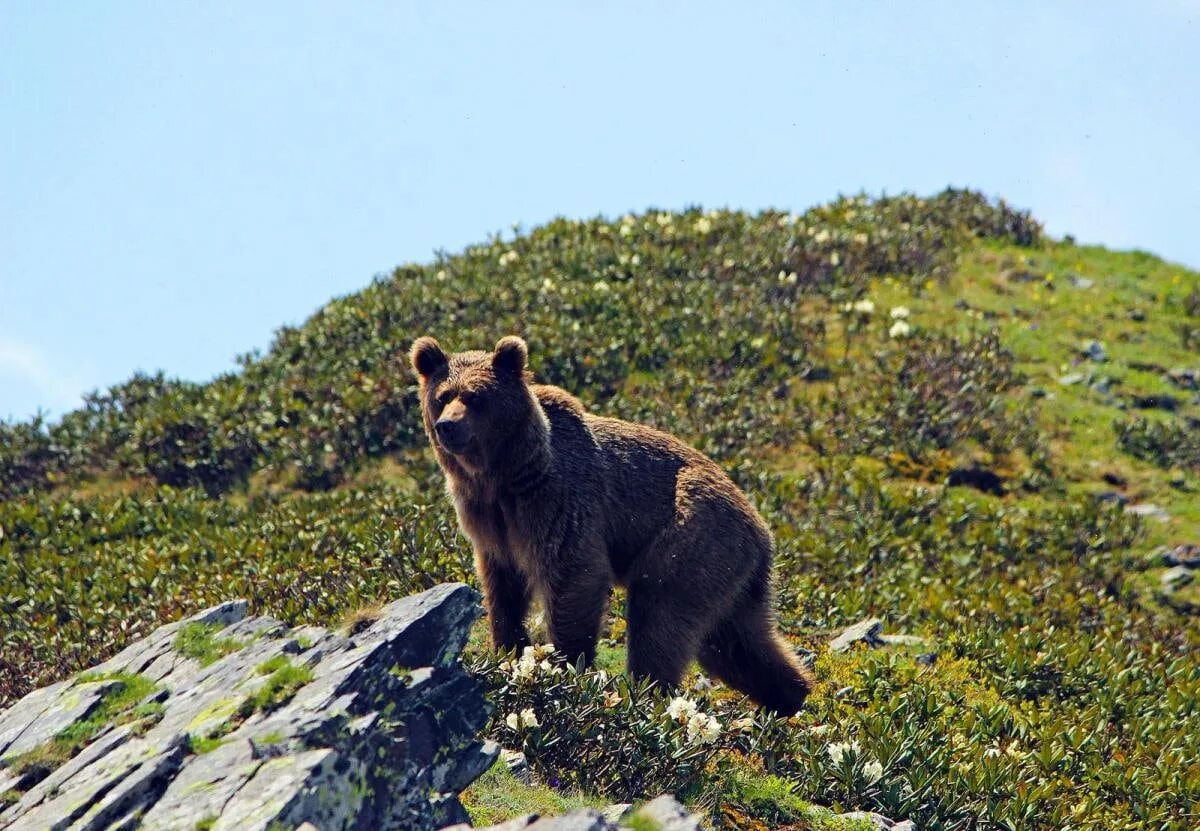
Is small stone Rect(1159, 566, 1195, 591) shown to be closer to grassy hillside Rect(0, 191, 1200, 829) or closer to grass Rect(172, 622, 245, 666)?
grassy hillside Rect(0, 191, 1200, 829)

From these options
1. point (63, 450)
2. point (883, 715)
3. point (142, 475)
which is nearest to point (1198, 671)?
point (883, 715)

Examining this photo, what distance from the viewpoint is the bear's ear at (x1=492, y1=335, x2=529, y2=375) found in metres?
10.6

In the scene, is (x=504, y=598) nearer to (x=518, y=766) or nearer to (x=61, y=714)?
(x=518, y=766)

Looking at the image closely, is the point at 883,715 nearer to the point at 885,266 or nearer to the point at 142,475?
the point at 142,475

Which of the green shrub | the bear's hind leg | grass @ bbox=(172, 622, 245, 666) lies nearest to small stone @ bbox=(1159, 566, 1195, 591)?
the green shrub

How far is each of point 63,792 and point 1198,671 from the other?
489 inches

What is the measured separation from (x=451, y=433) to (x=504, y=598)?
1481 mm

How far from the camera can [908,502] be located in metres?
19.4

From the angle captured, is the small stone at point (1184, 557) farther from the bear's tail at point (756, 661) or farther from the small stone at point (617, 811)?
the small stone at point (617, 811)

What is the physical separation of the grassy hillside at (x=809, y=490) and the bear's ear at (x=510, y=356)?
99.3 inches

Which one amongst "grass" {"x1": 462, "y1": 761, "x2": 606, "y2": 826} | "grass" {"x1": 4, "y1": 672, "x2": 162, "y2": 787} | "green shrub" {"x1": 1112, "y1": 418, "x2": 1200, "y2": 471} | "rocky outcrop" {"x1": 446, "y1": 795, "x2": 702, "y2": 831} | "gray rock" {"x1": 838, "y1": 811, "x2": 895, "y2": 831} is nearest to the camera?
"rocky outcrop" {"x1": 446, "y1": 795, "x2": 702, "y2": 831}

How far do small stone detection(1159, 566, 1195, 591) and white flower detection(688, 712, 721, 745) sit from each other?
12085 millimetres

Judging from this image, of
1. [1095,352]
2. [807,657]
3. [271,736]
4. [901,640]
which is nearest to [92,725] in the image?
[271,736]

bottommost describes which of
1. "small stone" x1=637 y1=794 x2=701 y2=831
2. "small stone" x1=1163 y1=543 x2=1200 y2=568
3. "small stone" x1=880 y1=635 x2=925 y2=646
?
"small stone" x1=1163 y1=543 x2=1200 y2=568
